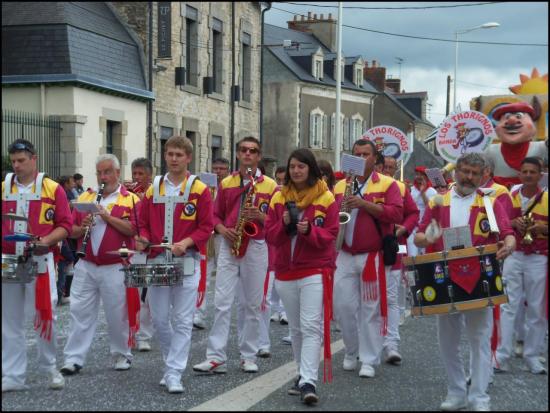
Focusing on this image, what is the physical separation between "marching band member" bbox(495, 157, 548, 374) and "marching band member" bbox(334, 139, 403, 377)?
40.6 inches

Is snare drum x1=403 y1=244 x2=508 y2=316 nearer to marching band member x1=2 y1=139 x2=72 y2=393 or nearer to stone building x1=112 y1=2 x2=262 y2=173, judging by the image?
marching band member x1=2 y1=139 x2=72 y2=393

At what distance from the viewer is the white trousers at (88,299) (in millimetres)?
8039

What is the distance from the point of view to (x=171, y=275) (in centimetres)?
725

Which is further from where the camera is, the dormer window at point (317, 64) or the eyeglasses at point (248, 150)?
the dormer window at point (317, 64)

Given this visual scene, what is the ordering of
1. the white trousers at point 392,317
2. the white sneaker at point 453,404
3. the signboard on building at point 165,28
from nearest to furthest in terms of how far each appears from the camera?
the white sneaker at point 453,404 < the white trousers at point 392,317 < the signboard on building at point 165,28

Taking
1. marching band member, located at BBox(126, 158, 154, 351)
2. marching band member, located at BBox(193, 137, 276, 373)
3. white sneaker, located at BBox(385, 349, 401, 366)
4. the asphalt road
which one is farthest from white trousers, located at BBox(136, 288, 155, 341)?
white sneaker, located at BBox(385, 349, 401, 366)

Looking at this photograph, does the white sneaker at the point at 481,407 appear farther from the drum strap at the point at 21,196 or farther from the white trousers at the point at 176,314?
the drum strap at the point at 21,196

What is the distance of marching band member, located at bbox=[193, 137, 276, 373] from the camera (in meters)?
8.29

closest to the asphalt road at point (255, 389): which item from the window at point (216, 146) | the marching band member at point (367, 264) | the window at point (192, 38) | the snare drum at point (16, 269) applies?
the marching band member at point (367, 264)

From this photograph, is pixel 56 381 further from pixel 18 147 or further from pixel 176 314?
pixel 18 147

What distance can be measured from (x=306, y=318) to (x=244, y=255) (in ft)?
5.00

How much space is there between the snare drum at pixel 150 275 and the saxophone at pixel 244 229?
44.4 inches

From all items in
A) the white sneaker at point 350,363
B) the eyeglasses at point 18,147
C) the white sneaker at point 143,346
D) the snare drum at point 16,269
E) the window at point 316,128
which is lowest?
the white sneaker at point 143,346

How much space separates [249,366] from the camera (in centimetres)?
827
